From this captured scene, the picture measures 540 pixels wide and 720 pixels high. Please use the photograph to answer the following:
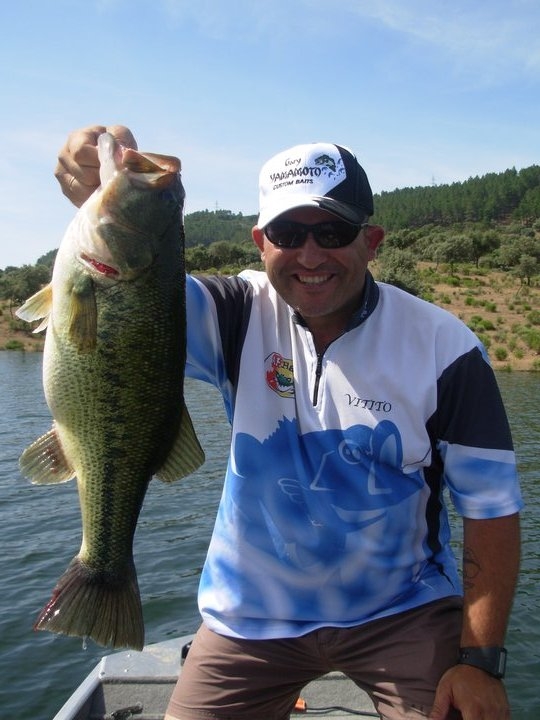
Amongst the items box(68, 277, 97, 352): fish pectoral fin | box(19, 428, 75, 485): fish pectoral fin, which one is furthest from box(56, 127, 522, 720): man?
box(19, 428, 75, 485): fish pectoral fin

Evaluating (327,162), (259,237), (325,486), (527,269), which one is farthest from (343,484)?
(527,269)

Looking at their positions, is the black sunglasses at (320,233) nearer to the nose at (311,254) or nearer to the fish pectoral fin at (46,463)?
the nose at (311,254)

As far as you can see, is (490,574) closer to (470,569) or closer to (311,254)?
(470,569)

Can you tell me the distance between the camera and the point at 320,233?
343 cm

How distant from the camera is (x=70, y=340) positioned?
301cm

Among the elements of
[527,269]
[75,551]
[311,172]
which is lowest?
[75,551]

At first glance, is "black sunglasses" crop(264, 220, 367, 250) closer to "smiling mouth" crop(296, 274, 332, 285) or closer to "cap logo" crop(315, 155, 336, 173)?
"smiling mouth" crop(296, 274, 332, 285)

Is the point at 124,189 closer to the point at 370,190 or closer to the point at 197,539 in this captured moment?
the point at 370,190

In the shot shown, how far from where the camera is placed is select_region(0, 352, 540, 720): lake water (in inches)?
323

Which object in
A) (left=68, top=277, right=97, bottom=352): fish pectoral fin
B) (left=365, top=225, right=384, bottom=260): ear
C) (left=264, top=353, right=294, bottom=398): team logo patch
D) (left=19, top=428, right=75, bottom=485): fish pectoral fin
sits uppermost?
→ (left=365, top=225, right=384, bottom=260): ear

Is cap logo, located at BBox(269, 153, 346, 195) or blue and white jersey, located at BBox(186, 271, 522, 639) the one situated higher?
cap logo, located at BBox(269, 153, 346, 195)

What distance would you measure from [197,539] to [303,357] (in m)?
10.7

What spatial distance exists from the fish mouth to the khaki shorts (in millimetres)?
1857

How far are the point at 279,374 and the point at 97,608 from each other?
1.38m
